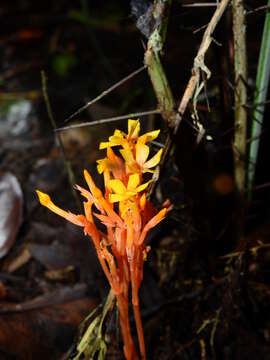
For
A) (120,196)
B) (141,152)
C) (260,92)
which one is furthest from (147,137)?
(260,92)

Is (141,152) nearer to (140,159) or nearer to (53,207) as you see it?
(140,159)

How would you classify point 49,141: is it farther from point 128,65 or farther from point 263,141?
point 263,141

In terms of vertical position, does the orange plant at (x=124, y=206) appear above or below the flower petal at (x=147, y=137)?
below

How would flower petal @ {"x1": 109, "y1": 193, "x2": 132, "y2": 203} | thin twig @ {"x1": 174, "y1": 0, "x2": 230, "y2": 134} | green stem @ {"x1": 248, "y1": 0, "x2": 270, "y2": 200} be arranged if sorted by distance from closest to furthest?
1. flower petal @ {"x1": 109, "y1": 193, "x2": 132, "y2": 203}
2. thin twig @ {"x1": 174, "y1": 0, "x2": 230, "y2": 134}
3. green stem @ {"x1": 248, "y1": 0, "x2": 270, "y2": 200}

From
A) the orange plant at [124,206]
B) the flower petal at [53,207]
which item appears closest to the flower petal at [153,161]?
the orange plant at [124,206]

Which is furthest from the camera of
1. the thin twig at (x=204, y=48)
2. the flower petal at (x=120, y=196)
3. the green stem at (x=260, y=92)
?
the green stem at (x=260, y=92)

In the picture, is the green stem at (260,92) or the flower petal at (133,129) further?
the green stem at (260,92)

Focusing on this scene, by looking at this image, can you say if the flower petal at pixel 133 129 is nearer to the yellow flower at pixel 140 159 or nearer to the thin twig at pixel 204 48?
the yellow flower at pixel 140 159

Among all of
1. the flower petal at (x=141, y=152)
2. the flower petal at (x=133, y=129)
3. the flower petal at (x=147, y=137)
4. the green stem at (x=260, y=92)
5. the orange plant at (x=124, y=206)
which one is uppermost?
the green stem at (x=260, y=92)

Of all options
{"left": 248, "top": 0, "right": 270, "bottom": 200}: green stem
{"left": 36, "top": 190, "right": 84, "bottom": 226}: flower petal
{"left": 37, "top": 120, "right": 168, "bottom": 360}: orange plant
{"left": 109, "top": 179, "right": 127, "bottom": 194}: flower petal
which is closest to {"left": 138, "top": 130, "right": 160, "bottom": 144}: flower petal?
{"left": 37, "top": 120, "right": 168, "bottom": 360}: orange plant

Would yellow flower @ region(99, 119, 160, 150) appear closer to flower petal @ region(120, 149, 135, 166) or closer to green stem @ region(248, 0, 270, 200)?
flower petal @ region(120, 149, 135, 166)
